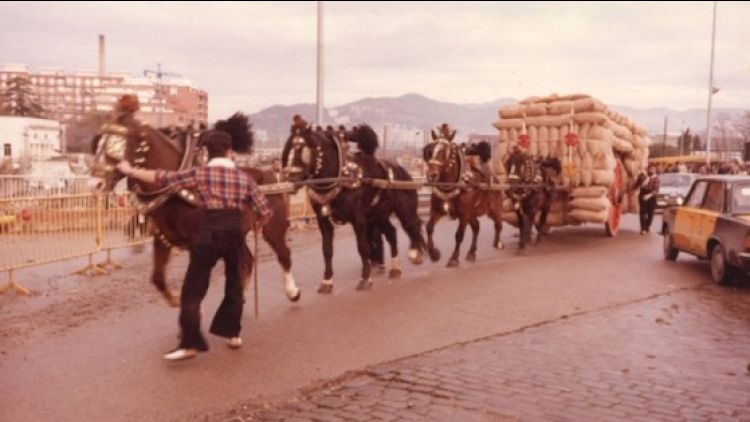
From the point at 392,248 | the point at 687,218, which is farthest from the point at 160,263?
the point at 687,218

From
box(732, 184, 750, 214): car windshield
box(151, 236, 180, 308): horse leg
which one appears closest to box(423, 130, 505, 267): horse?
box(732, 184, 750, 214): car windshield

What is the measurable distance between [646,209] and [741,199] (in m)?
8.00

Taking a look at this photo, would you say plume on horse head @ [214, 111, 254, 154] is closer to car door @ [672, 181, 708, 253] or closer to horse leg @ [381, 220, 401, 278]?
horse leg @ [381, 220, 401, 278]

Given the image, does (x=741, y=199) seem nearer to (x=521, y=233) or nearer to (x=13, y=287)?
→ (x=521, y=233)

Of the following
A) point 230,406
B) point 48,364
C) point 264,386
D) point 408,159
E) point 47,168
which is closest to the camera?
point 230,406

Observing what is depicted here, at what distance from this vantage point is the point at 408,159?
28156mm

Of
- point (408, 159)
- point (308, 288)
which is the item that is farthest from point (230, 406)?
point (408, 159)

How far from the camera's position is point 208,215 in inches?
282

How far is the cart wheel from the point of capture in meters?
18.6

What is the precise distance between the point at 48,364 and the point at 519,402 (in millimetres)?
4199

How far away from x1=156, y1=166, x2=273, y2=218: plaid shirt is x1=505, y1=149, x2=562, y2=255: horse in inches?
381

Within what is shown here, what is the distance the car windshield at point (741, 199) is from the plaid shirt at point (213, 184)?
8.52 metres

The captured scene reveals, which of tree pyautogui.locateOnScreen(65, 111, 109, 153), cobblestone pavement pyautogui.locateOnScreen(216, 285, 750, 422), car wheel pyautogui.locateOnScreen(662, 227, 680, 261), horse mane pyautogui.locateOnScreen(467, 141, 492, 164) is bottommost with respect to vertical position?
cobblestone pavement pyautogui.locateOnScreen(216, 285, 750, 422)

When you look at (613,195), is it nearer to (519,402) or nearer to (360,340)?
(360,340)
